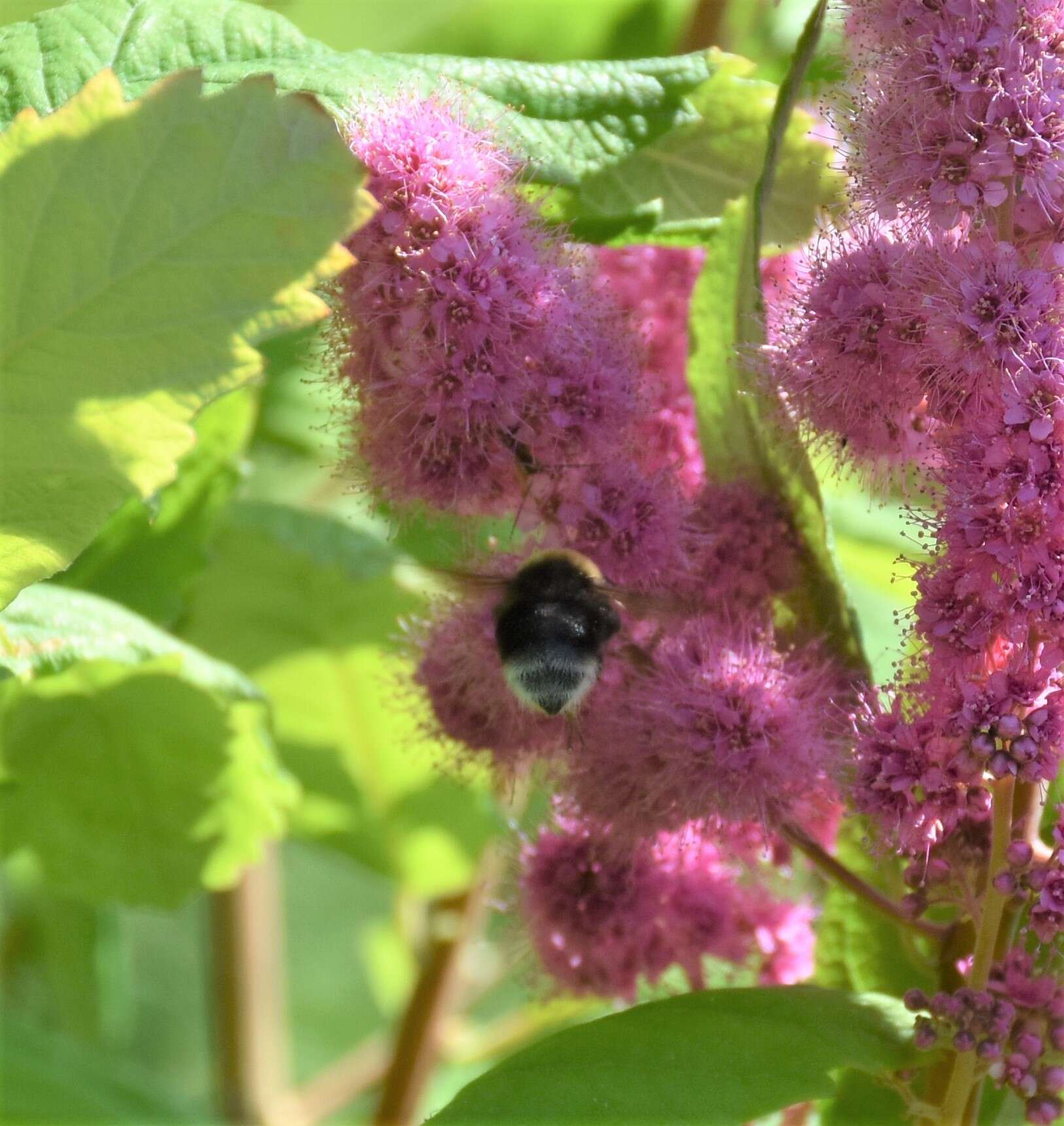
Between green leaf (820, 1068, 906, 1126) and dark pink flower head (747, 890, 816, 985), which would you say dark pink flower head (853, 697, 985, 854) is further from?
dark pink flower head (747, 890, 816, 985)

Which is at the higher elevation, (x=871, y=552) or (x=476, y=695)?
(x=476, y=695)

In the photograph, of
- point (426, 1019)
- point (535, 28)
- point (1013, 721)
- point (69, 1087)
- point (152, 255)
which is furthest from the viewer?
point (535, 28)

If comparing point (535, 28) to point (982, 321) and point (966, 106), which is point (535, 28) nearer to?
point (966, 106)

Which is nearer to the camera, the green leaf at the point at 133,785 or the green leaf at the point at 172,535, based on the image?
the green leaf at the point at 133,785

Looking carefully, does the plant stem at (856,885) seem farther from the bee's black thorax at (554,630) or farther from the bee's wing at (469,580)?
the bee's wing at (469,580)

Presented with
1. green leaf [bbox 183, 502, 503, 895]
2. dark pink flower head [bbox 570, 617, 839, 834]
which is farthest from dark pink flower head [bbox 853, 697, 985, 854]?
green leaf [bbox 183, 502, 503, 895]

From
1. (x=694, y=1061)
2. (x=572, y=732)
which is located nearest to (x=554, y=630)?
(x=572, y=732)

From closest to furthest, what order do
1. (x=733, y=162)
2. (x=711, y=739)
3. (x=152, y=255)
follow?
(x=152, y=255) < (x=711, y=739) < (x=733, y=162)

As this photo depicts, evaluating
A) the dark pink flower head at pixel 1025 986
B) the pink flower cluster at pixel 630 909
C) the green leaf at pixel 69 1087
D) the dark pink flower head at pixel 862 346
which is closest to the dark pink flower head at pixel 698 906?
the pink flower cluster at pixel 630 909
